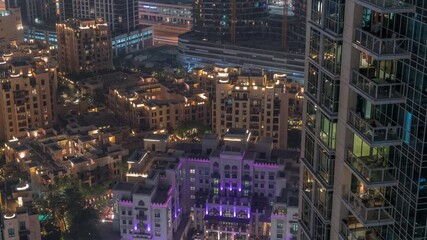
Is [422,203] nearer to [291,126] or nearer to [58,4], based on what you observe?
[291,126]

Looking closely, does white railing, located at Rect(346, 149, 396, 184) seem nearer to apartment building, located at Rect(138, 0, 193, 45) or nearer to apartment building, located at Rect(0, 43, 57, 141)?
apartment building, located at Rect(0, 43, 57, 141)

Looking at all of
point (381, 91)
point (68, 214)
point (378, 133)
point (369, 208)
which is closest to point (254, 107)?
point (68, 214)

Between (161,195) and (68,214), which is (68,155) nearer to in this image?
(68,214)

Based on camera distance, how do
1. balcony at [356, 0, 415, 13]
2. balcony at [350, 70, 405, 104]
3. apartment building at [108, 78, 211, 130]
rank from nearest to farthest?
balcony at [356, 0, 415, 13]
balcony at [350, 70, 405, 104]
apartment building at [108, 78, 211, 130]

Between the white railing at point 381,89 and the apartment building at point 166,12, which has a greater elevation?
the white railing at point 381,89

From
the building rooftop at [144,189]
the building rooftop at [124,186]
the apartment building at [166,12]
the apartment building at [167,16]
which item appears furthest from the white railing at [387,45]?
the apartment building at [166,12]

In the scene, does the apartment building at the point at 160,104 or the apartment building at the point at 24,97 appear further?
the apartment building at the point at 160,104

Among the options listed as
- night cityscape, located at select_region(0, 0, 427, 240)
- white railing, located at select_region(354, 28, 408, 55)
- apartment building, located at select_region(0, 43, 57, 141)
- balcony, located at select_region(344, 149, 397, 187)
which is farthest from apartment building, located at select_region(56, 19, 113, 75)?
white railing, located at select_region(354, 28, 408, 55)

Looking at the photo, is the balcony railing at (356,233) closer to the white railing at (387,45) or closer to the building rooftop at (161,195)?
the white railing at (387,45)
